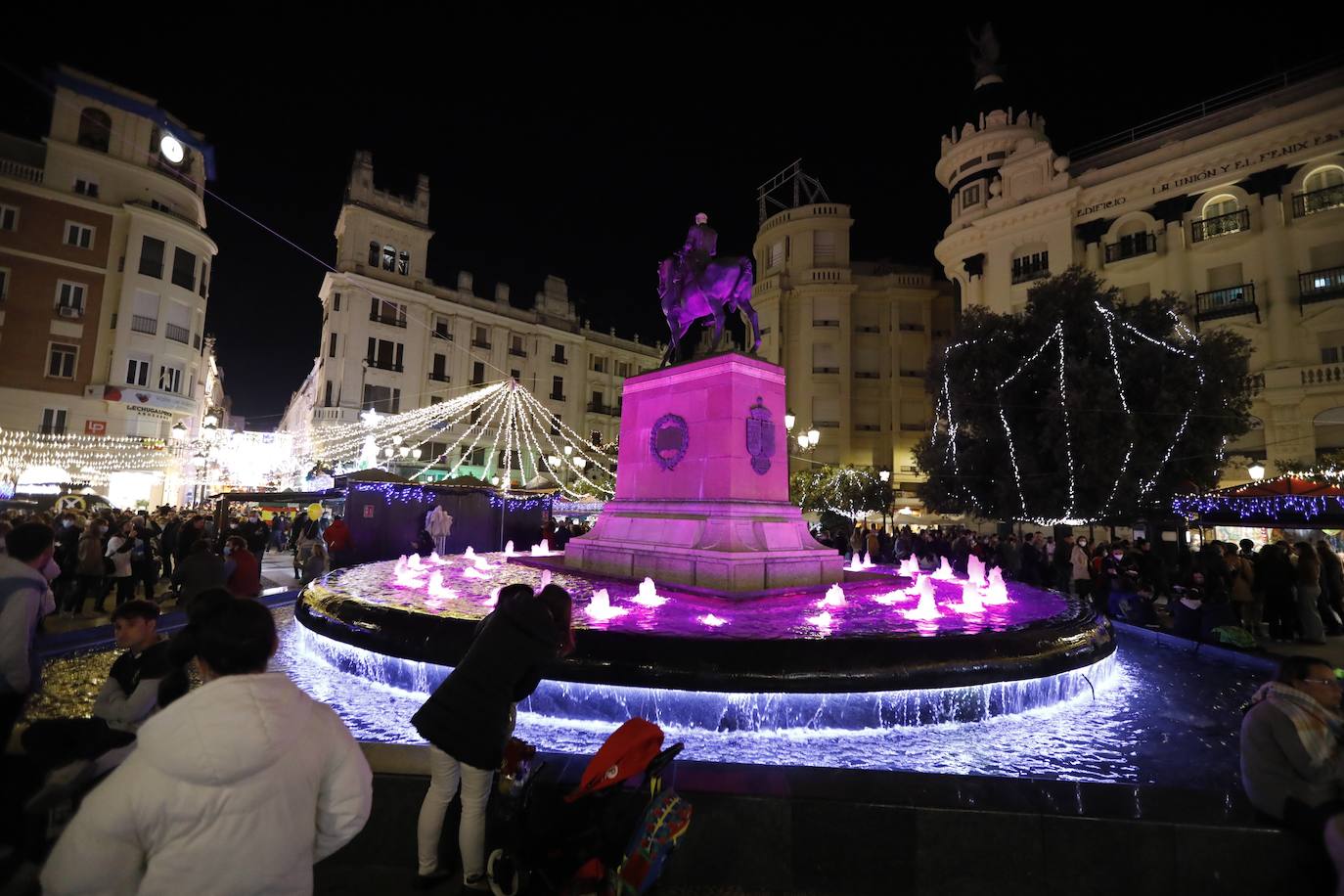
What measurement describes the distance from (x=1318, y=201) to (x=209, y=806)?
3720 centimetres

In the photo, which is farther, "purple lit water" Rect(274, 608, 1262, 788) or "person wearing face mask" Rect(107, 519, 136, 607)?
"person wearing face mask" Rect(107, 519, 136, 607)

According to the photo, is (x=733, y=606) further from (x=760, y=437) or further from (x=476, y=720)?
(x=476, y=720)

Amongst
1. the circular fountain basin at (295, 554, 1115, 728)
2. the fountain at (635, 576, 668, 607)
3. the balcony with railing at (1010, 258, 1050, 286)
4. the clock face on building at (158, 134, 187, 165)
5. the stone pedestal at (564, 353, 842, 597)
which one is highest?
the clock face on building at (158, 134, 187, 165)

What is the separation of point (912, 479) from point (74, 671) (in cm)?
4172

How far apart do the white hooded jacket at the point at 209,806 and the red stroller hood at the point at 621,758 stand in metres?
1.57

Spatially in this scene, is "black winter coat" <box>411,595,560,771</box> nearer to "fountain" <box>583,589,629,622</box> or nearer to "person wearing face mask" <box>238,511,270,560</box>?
"fountain" <box>583,589,629,622</box>

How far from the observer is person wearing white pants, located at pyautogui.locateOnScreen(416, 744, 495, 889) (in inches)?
130

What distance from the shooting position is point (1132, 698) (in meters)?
7.19

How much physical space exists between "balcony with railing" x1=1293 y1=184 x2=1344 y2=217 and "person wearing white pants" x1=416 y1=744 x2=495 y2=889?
1414 inches

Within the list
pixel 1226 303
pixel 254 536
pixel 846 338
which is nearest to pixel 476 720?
pixel 254 536

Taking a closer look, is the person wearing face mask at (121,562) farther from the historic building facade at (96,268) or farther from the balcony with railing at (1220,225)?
the balcony with railing at (1220,225)


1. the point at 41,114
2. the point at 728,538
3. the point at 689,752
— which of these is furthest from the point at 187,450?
the point at 689,752

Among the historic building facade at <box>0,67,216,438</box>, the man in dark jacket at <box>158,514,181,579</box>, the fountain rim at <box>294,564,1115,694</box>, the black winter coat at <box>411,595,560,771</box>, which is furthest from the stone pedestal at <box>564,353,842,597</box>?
the historic building facade at <box>0,67,216,438</box>

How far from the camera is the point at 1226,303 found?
2766 centimetres
